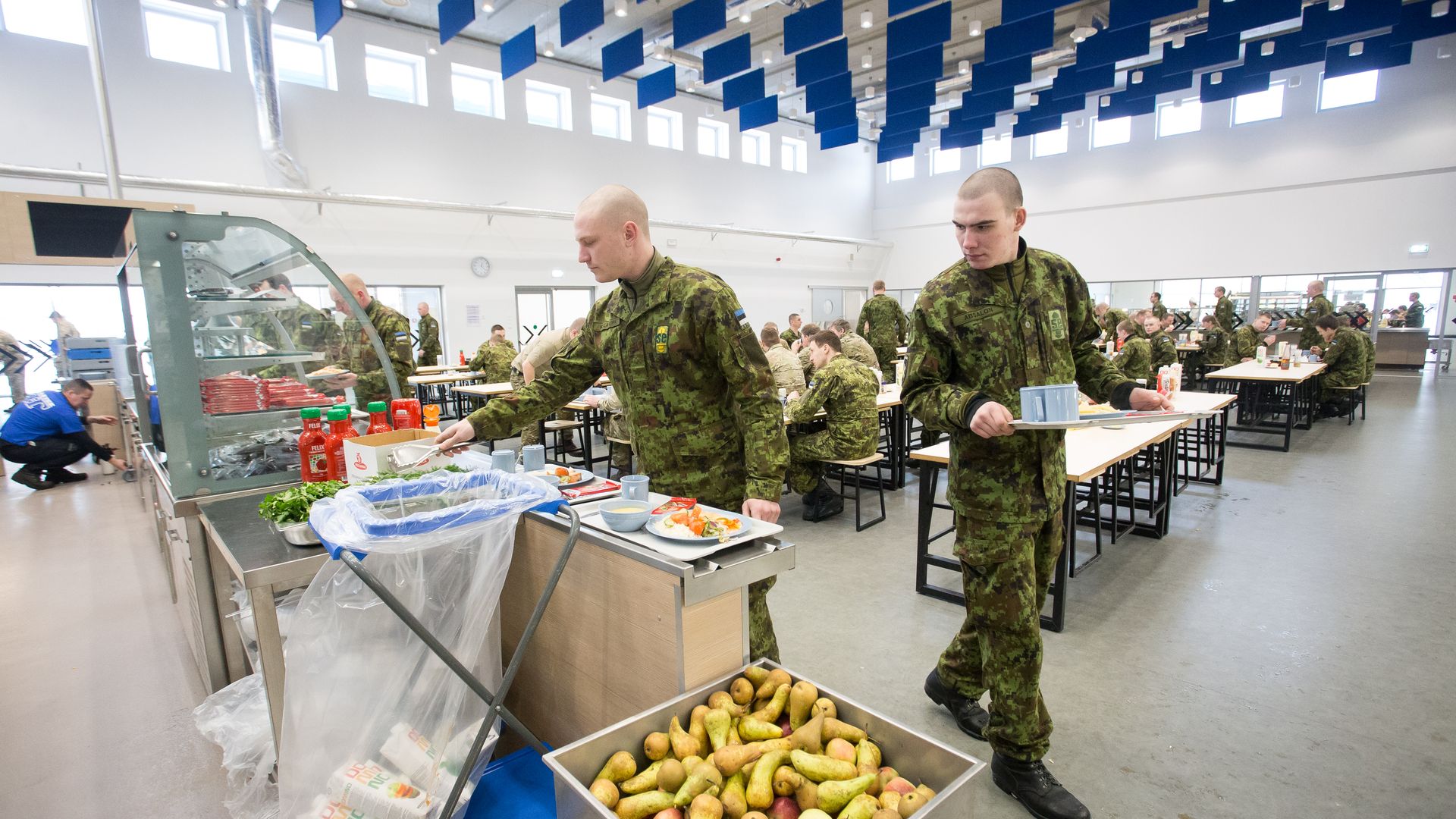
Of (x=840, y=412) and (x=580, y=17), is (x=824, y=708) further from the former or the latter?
(x=580, y=17)

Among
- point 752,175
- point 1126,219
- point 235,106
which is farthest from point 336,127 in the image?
point 1126,219

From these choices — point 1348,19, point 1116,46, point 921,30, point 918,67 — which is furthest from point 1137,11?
point 1348,19

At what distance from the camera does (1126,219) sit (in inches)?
584

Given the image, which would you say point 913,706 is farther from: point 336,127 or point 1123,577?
point 336,127

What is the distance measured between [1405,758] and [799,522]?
10.8ft

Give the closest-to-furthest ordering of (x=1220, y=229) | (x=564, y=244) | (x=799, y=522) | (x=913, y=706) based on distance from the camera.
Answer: (x=913, y=706), (x=799, y=522), (x=564, y=244), (x=1220, y=229)

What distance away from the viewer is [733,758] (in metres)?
1.12

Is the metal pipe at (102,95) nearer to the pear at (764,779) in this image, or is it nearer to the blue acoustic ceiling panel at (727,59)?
the blue acoustic ceiling panel at (727,59)

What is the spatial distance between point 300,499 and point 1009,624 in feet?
6.56

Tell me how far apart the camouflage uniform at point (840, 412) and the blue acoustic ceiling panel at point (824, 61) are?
4346mm

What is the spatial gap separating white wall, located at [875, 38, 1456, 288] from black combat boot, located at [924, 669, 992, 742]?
15.1m

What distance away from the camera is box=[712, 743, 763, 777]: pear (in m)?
1.12

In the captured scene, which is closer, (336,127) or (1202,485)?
(1202,485)

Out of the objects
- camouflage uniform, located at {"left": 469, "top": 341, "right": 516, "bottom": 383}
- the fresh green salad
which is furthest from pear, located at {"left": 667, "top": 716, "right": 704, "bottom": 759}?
camouflage uniform, located at {"left": 469, "top": 341, "right": 516, "bottom": 383}
